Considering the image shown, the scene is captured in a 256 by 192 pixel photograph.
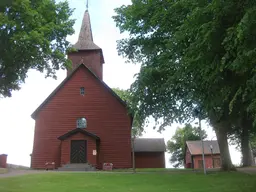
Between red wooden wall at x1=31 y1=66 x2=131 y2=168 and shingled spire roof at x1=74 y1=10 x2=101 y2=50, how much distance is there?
5892mm

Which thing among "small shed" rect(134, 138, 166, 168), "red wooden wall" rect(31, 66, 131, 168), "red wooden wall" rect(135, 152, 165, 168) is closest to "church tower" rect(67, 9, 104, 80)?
"red wooden wall" rect(31, 66, 131, 168)

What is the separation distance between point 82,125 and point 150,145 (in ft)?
46.0

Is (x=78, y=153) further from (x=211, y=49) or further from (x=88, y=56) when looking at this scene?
(x=211, y=49)

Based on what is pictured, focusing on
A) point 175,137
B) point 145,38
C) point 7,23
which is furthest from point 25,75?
point 175,137

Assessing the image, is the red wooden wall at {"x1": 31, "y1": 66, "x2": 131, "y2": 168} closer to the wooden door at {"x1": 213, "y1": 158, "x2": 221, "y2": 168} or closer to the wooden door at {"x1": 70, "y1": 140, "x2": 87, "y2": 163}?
the wooden door at {"x1": 70, "y1": 140, "x2": 87, "y2": 163}

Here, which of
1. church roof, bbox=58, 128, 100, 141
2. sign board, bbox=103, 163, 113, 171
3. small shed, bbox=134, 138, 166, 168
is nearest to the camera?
sign board, bbox=103, 163, 113, 171

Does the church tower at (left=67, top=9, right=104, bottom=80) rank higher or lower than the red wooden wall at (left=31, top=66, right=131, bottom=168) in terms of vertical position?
higher

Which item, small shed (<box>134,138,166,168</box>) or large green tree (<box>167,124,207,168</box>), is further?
large green tree (<box>167,124,207,168</box>)

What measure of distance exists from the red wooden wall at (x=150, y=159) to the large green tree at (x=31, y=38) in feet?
65.7

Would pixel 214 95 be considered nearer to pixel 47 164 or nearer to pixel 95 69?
pixel 47 164

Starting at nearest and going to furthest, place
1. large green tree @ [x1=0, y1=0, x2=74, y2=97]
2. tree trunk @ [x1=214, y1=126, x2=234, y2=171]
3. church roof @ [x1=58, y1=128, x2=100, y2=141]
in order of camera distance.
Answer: large green tree @ [x1=0, y1=0, x2=74, y2=97]
tree trunk @ [x1=214, y1=126, x2=234, y2=171]
church roof @ [x1=58, y1=128, x2=100, y2=141]

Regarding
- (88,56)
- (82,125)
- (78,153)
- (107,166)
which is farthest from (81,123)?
(88,56)

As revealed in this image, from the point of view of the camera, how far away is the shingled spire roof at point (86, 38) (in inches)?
1386

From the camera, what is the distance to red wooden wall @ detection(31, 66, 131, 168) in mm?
29172
